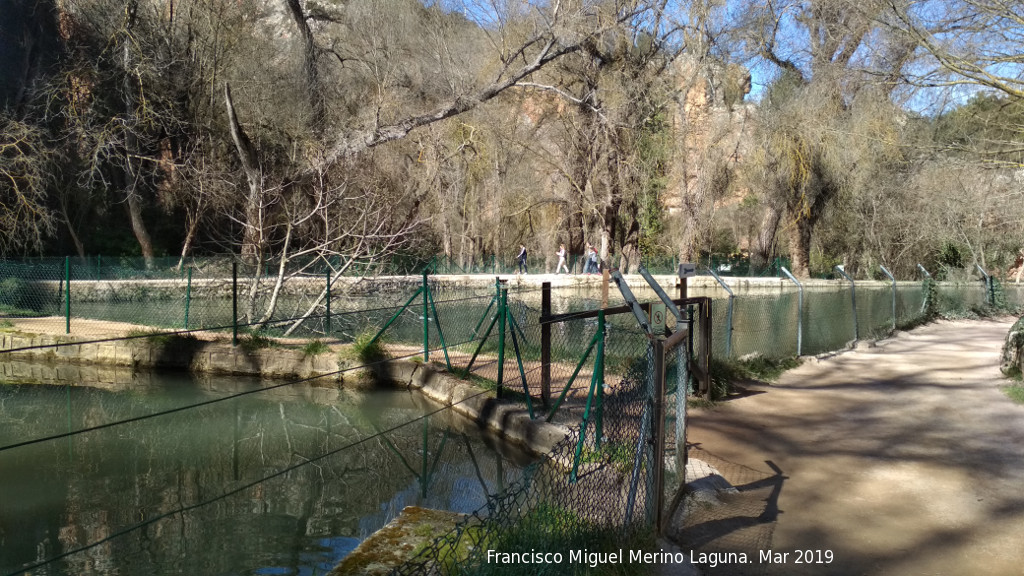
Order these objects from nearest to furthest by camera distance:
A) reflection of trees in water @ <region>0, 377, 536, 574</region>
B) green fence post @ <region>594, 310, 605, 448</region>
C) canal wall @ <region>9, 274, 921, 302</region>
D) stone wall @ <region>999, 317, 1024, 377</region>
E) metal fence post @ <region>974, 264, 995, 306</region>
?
reflection of trees in water @ <region>0, 377, 536, 574</region>
green fence post @ <region>594, 310, 605, 448</region>
stone wall @ <region>999, 317, 1024, 377</region>
canal wall @ <region>9, 274, 921, 302</region>
metal fence post @ <region>974, 264, 995, 306</region>

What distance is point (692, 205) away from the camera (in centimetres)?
2911

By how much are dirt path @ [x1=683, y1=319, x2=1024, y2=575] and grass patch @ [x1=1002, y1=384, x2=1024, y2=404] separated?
13 centimetres

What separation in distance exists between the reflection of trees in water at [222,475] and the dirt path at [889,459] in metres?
2.59

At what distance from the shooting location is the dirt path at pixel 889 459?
4504mm

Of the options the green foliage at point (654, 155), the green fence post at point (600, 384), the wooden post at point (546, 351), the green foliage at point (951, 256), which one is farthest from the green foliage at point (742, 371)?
the green foliage at point (951, 256)

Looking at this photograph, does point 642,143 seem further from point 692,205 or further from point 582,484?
point 582,484

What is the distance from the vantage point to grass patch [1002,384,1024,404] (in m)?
8.25

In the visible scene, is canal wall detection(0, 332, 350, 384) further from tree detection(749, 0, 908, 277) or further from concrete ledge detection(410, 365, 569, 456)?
tree detection(749, 0, 908, 277)

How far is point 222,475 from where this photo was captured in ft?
23.5

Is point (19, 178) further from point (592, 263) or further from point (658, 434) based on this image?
point (592, 263)

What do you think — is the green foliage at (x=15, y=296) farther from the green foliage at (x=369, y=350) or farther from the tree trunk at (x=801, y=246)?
the tree trunk at (x=801, y=246)

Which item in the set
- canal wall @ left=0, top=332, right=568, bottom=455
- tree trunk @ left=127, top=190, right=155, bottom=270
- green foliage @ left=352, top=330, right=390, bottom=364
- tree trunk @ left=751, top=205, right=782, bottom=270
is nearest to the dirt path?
canal wall @ left=0, top=332, right=568, bottom=455

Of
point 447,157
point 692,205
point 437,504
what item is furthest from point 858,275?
point 437,504

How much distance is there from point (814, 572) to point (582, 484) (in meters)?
1.48
